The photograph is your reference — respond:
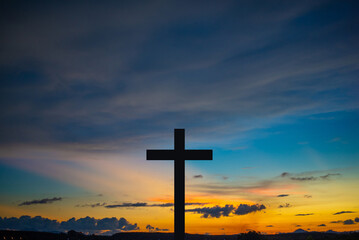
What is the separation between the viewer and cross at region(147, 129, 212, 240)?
52.2ft

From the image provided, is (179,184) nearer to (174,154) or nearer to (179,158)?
(179,158)

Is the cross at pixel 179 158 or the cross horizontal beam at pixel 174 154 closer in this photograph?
the cross at pixel 179 158

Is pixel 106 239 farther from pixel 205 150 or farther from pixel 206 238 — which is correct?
pixel 205 150

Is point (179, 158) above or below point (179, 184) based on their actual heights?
above

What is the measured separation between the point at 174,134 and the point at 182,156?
1.02 metres

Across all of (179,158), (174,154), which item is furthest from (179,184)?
(174,154)

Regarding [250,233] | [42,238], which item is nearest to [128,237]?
[42,238]

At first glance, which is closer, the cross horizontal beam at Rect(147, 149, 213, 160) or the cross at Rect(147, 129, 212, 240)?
the cross at Rect(147, 129, 212, 240)

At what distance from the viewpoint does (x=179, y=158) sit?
16797mm

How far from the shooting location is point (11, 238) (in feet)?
135

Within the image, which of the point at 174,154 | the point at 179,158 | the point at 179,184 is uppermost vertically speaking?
the point at 174,154

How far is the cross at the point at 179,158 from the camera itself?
15.9 meters

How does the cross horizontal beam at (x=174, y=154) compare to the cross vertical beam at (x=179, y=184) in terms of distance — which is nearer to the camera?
the cross vertical beam at (x=179, y=184)

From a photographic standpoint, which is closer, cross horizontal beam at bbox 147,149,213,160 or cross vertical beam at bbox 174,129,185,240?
cross vertical beam at bbox 174,129,185,240
